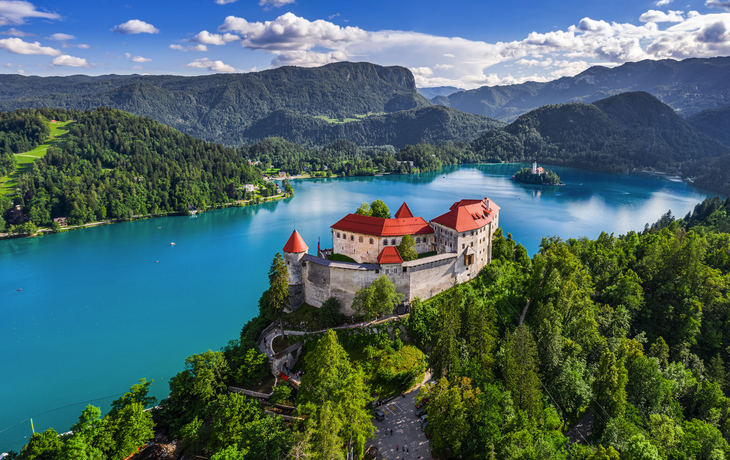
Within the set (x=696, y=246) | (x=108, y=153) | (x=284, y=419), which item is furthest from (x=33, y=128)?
(x=696, y=246)

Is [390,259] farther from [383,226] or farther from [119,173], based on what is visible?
[119,173]

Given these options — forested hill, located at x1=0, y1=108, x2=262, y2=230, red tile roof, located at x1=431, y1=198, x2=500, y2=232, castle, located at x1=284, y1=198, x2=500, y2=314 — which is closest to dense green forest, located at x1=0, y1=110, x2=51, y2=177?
forested hill, located at x1=0, y1=108, x2=262, y2=230

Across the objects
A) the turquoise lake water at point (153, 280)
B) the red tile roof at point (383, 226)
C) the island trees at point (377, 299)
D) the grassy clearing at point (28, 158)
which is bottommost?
the turquoise lake water at point (153, 280)

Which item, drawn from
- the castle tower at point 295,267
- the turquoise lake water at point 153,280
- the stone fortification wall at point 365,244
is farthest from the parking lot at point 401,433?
the turquoise lake water at point 153,280

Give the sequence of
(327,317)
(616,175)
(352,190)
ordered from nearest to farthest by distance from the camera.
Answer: (327,317), (352,190), (616,175)

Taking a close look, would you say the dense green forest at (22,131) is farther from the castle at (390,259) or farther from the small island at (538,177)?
the small island at (538,177)

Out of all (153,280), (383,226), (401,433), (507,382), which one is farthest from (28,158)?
(507,382)

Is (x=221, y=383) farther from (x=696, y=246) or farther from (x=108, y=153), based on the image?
(x=108, y=153)
